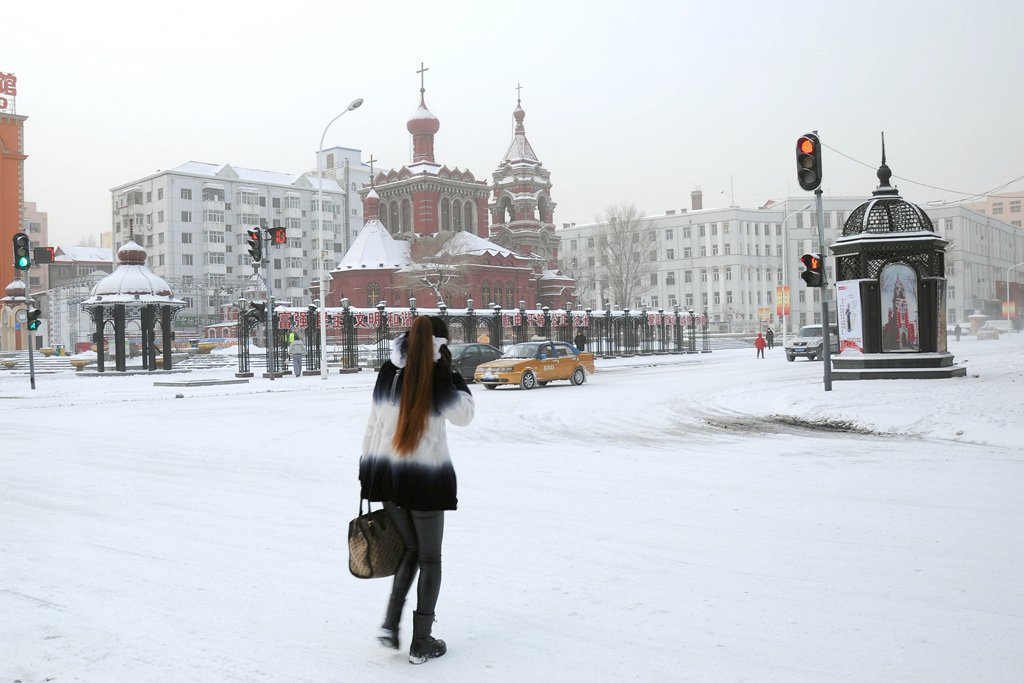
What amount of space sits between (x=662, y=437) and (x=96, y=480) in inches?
311

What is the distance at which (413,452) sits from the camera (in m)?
4.19

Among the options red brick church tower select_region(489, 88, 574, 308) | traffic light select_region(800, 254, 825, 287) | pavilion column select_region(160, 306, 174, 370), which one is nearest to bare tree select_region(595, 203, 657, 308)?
red brick church tower select_region(489, 88, 574, 308)

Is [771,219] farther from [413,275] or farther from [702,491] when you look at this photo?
[702,491]

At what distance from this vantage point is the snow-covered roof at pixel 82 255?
308 ft

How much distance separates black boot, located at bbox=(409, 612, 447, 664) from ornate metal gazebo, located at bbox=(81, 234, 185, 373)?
36.9 metres

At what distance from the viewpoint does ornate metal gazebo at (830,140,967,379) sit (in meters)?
20.7

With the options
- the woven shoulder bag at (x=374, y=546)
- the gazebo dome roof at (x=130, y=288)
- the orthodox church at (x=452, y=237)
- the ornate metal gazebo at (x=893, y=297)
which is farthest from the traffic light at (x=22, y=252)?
the orthodox church at (x=452, y=237)

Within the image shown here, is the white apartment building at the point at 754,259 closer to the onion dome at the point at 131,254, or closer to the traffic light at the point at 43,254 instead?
the onion dome at the point at 131,254

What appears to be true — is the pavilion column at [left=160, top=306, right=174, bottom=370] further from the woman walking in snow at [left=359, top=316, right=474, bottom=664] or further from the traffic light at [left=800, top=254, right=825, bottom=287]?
the woman walking in snow at [left=359, top=316, right=474, bottom=664]

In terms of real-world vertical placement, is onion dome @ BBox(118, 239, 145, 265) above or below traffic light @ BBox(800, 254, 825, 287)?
above

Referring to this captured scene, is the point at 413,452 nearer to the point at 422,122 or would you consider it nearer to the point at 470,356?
the point at 470,356

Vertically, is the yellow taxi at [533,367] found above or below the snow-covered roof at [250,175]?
below

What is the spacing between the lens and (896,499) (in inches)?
302

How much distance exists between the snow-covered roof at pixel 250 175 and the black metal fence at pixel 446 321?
40.5m
